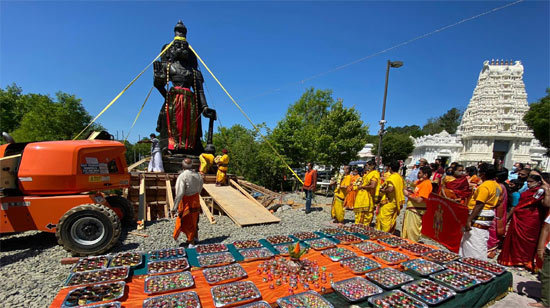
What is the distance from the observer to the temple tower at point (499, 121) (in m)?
31.6

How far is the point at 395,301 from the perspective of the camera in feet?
7.91

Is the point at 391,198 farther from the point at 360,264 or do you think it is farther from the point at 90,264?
the point at 90,264

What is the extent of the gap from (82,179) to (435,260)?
665 centimetres

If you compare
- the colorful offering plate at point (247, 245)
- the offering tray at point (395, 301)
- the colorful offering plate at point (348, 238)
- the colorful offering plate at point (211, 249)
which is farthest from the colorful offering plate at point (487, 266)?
the colorful offering plate at point (211, 249)

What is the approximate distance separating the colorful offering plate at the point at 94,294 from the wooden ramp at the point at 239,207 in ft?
15.7

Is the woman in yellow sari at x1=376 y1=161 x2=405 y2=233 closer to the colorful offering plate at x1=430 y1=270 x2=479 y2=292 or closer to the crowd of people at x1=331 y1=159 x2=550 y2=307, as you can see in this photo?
the crowd of people at x1=331 y1=159 x2=550 y2=307

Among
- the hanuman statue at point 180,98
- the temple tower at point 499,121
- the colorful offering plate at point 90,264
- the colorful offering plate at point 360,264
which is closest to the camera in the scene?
the colorful offering plate at point 90,264

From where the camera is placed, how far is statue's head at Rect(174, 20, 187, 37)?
416 inches

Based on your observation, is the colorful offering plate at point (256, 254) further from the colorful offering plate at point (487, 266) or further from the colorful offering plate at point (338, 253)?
the colorful offering plate at point (487, 266)

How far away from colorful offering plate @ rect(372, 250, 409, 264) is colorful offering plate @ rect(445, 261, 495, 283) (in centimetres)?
57

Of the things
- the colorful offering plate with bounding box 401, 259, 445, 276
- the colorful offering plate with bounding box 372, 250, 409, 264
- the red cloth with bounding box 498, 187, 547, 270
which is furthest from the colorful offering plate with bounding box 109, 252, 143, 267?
the red cloth with bounding box 498, 187, 547, 270

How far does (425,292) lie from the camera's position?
257 cm

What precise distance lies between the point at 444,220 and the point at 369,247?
2.45m

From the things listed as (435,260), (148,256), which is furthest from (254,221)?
(435,260)
